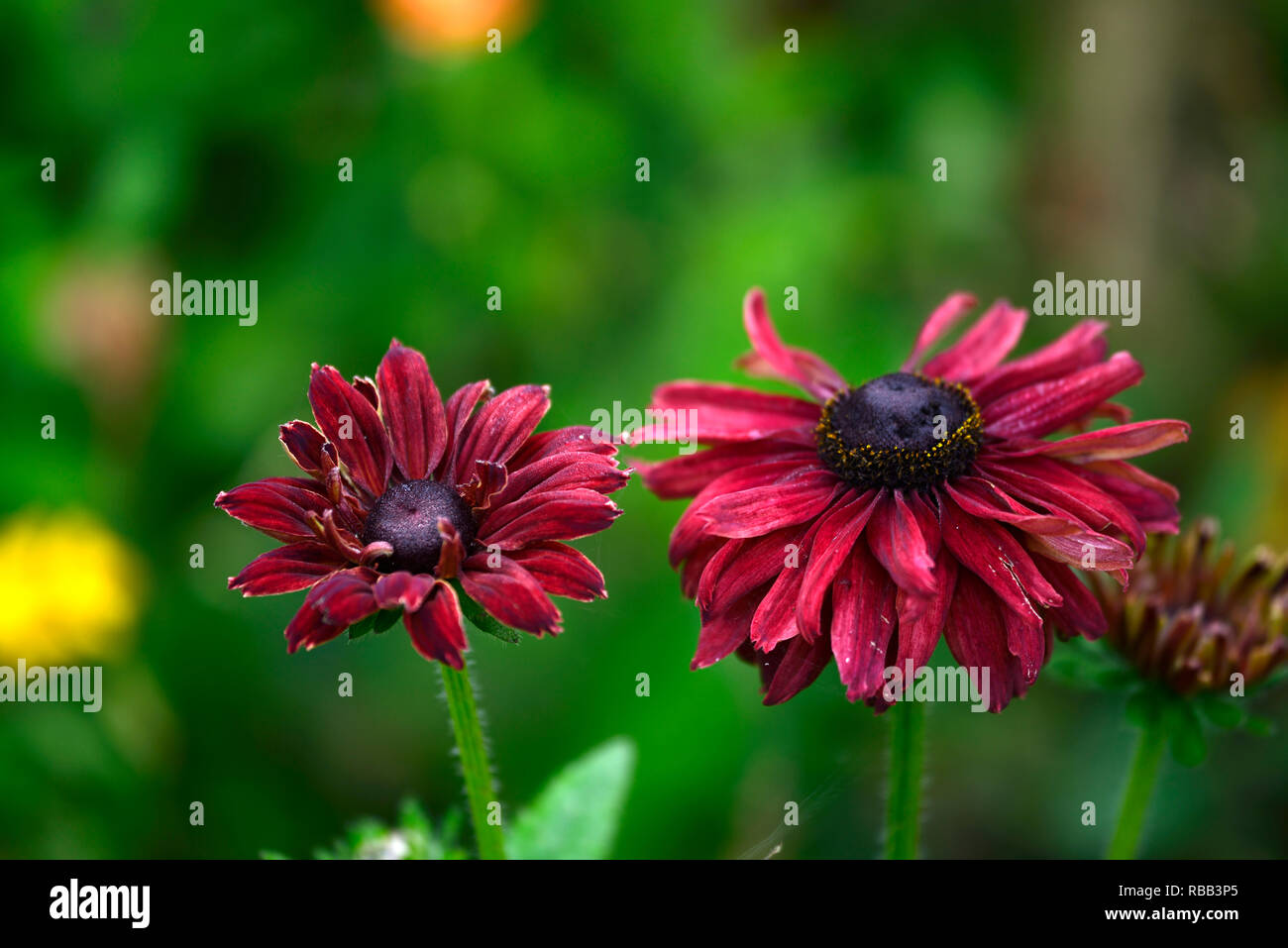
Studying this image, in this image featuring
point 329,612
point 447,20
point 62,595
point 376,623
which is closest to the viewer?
point 329,612

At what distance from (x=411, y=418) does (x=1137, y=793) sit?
3.49 ft

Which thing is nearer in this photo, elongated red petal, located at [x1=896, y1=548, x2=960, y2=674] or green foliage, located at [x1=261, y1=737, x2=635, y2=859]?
elongated red petal, located at [x1=896, y1=548, x2=960, y2=674]

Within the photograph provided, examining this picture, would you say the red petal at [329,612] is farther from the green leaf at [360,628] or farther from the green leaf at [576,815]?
the green leaf at [576,815]

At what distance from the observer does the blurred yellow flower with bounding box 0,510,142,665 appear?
3184 mm

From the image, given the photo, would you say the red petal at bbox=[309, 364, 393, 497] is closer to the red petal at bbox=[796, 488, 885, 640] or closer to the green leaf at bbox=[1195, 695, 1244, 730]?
the red petal at bbox=[796, 488, 885, 640]

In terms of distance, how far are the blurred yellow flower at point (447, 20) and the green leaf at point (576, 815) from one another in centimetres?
247

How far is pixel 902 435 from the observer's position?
146 centimetres

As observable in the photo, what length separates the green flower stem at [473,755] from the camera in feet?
4.35

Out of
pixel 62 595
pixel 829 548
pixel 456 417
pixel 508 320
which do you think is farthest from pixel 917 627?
pixel 508 320

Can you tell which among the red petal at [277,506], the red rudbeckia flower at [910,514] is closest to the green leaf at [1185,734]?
the red rudbeckia flower at [910,514]

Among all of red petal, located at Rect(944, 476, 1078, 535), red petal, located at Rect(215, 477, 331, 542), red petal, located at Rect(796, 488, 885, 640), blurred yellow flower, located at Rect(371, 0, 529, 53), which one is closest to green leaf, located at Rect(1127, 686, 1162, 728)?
red petal, located at Rect(944, 476, 1078, 535)

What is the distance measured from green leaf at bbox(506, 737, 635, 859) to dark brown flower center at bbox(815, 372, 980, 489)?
0.59 metres

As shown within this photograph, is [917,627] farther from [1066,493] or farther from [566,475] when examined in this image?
[566,475]
